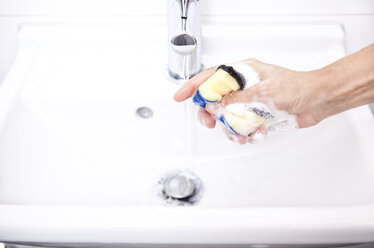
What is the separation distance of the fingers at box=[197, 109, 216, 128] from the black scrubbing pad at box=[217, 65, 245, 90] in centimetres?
9

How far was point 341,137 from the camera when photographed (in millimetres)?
564

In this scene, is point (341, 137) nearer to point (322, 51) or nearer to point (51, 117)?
point (322, 51)

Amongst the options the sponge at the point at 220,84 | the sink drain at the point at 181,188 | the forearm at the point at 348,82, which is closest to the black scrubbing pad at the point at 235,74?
the sponge at the point at 220,84

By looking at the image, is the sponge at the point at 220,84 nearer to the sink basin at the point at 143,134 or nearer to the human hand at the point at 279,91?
the human hand at the point at 279,91

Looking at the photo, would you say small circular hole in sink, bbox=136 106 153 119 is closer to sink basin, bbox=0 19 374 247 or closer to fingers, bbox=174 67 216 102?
sink basin, bbox=0 19 374 247

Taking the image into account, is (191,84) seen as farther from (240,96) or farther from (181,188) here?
(181,188)

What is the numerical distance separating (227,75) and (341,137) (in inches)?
9.1

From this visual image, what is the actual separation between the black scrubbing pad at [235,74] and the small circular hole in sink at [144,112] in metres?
0.18

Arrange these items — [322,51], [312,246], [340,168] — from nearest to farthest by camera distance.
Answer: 1. [312,246]
2. [340,168]
3. [322,51]

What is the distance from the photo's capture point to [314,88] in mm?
496

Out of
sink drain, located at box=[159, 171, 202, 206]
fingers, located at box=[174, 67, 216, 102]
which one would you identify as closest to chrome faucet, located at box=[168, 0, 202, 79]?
fingers, located at box=[174, 67, 216, 102]

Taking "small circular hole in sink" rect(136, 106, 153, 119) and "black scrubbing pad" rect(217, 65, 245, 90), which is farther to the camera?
"small circular hole in sink" rect(136, 106, 153, 119)

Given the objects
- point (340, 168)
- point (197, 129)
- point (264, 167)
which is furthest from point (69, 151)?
point (340, 168)

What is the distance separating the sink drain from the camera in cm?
60
